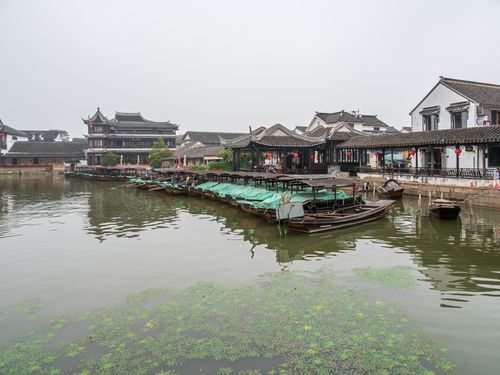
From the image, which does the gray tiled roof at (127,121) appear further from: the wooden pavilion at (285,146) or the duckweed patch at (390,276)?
the duckweed patch at (390,276)

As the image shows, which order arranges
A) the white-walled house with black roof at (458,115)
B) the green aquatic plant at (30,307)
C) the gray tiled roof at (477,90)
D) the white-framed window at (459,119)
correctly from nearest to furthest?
1. the green aquatic plant at (30,307)
2. the white-walled house with black roof at (458,115)
3. the gray tiled roof at (477,90)
4. the white-framed window at (459,119)

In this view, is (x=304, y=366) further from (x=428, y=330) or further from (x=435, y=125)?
(x=435, y=125)

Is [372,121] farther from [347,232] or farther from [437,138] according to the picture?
[347,232]

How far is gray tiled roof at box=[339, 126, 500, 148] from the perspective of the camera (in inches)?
965

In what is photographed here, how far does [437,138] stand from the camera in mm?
28047

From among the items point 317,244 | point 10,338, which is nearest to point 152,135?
point 317,244

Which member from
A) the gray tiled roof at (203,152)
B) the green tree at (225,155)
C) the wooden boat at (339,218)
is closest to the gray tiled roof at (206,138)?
the gray tiled roof at (203,152)

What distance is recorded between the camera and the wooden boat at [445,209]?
1873cm

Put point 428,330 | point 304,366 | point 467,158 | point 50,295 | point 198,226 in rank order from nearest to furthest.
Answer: point 304,366
point 428,330
point 50,295
point 198,226
point 467,158

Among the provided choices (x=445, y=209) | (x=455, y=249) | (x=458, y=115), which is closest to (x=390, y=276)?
(x=455, y=249)

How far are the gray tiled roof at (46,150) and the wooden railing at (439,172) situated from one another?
208 ft

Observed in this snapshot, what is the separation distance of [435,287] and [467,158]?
77.5 feet

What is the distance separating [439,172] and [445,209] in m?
12.2

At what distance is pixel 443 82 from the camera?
3300 centimetres
